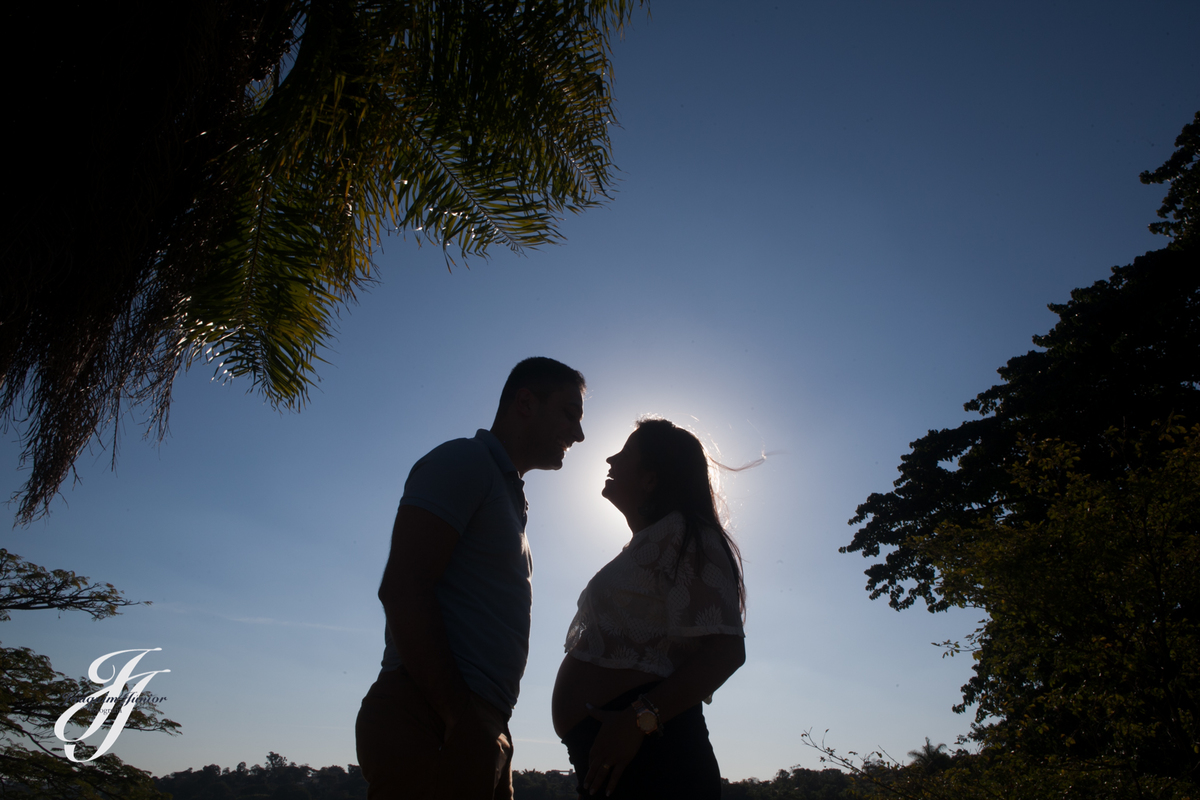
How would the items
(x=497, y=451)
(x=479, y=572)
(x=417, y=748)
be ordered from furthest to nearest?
(x=497, y=451) < (x=479, y=572) < (x=417, y=748)

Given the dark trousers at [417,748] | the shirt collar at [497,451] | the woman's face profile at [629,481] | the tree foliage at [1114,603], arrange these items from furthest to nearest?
the tree foliage at [1114,603]
the woman's face profile at [629,481]
the shirt collar at [497,451]
the dark trousers at [417,748]

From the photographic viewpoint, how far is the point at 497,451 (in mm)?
2188

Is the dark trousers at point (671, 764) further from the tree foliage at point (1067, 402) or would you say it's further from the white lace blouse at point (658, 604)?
the tree foliage at point (1067, 402)

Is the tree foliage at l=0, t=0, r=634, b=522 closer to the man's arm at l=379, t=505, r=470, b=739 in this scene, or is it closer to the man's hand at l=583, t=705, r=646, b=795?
the man's arm at l=379, t=505, r=470, b=739

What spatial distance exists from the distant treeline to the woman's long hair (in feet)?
147

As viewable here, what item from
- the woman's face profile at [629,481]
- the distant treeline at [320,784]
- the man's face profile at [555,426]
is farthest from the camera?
the distant treeline at [320,784]

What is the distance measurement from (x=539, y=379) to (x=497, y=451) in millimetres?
377

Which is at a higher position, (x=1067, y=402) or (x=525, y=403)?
(x=1067, y=402)

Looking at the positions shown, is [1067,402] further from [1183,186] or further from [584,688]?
[584,688]

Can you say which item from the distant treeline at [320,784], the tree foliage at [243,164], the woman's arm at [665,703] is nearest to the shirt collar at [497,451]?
the woman's arm at [665,703]

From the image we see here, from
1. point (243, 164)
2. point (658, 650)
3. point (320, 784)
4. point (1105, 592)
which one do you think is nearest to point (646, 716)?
point (658, 650)

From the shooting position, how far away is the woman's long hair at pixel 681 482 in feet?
7.42

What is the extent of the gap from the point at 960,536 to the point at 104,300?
33.2 ft

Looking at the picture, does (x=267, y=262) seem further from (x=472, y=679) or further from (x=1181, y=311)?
(x=1181, y=311)
